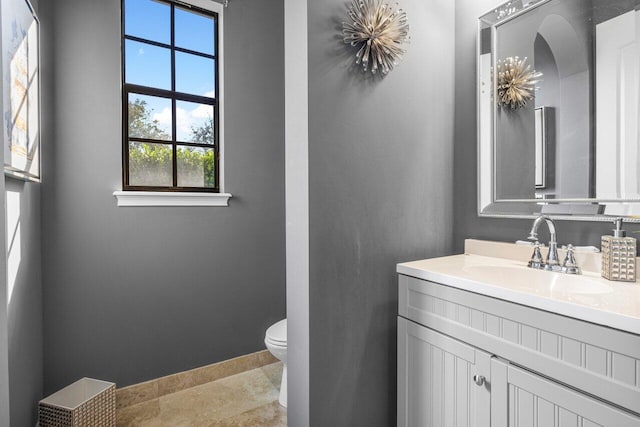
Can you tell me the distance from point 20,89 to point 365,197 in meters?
1.47

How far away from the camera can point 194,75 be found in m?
2.25

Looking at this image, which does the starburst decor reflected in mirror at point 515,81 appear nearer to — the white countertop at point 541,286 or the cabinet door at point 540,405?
the white countertop at point 541,286

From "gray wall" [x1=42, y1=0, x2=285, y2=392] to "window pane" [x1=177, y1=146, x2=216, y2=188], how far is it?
0.12 meters

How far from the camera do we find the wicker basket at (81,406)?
1535 millimetres

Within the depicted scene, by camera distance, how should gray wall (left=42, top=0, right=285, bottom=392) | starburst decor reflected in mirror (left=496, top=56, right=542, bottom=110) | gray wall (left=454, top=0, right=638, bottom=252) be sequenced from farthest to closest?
gray wall (left=42, top=0, right=285, bottom=392), gray wall (left=454, top=0, right=638, bottom=252), starburst decor reflected in mirror (left=496, top=56, right=542, bottom=110)

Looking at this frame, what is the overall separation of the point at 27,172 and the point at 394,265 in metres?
1.63

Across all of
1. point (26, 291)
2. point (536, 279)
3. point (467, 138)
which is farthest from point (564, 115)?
point (26, 291)

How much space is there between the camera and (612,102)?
4.00 feet

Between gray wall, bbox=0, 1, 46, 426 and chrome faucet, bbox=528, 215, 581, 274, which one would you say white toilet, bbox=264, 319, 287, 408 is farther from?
chrome faucet, bbox=528, 215, 581, 274

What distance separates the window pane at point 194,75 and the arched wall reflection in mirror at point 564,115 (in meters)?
1.69

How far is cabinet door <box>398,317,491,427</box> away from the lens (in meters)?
1.08

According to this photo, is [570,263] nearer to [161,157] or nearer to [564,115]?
[564,115]

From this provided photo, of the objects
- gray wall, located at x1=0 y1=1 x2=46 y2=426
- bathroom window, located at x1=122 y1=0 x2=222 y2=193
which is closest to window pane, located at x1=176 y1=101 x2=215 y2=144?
bathroom window, located at x1=122 y1=0 x2=222 y2=193

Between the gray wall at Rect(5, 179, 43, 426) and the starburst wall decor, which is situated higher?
the starburst wall decor
